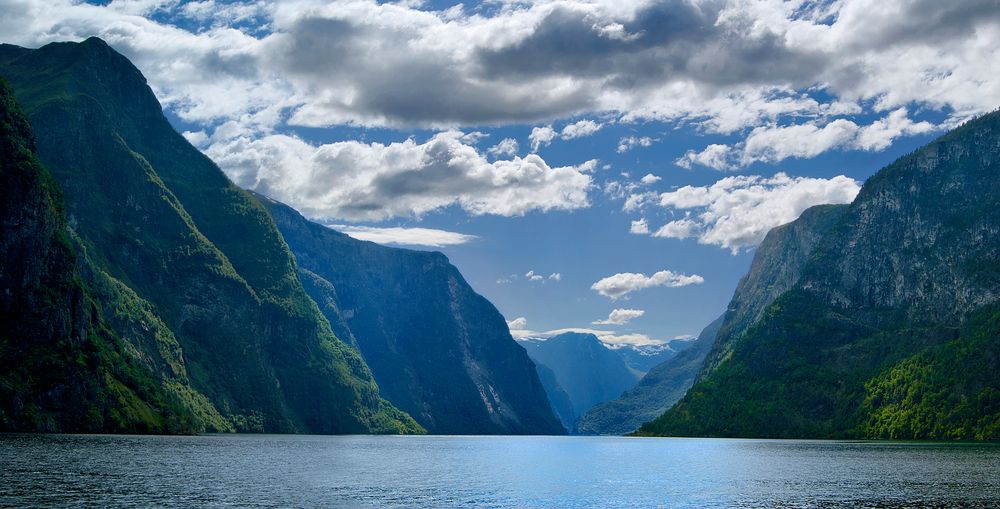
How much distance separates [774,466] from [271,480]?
102161mm

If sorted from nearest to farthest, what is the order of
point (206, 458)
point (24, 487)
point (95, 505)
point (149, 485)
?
point (95, 505)
point (24, 487)
point (149, 485)
point (206, 458)

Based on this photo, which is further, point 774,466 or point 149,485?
point 774,466

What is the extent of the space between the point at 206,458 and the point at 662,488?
88909 millimetres

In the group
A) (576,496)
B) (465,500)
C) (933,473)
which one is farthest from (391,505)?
(933,473)

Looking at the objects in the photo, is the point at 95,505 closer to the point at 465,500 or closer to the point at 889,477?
the point at 465,500

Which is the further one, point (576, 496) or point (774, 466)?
point (774, 466)

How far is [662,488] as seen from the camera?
124250 mm

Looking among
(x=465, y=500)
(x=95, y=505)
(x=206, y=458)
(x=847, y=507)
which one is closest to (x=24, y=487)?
(x=95, y=505)

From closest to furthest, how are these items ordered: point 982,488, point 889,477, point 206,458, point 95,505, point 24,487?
1. point 95,505
2. point 24,487
3. point 982,488
4. point 889,477
5. point 206,458

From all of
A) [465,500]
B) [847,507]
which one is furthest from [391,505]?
[847,507]

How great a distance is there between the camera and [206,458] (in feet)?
543

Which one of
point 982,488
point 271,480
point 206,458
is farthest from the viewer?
point 206,458

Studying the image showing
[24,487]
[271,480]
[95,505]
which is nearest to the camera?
[95,505]

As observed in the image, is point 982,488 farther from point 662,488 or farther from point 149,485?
point 149,485
